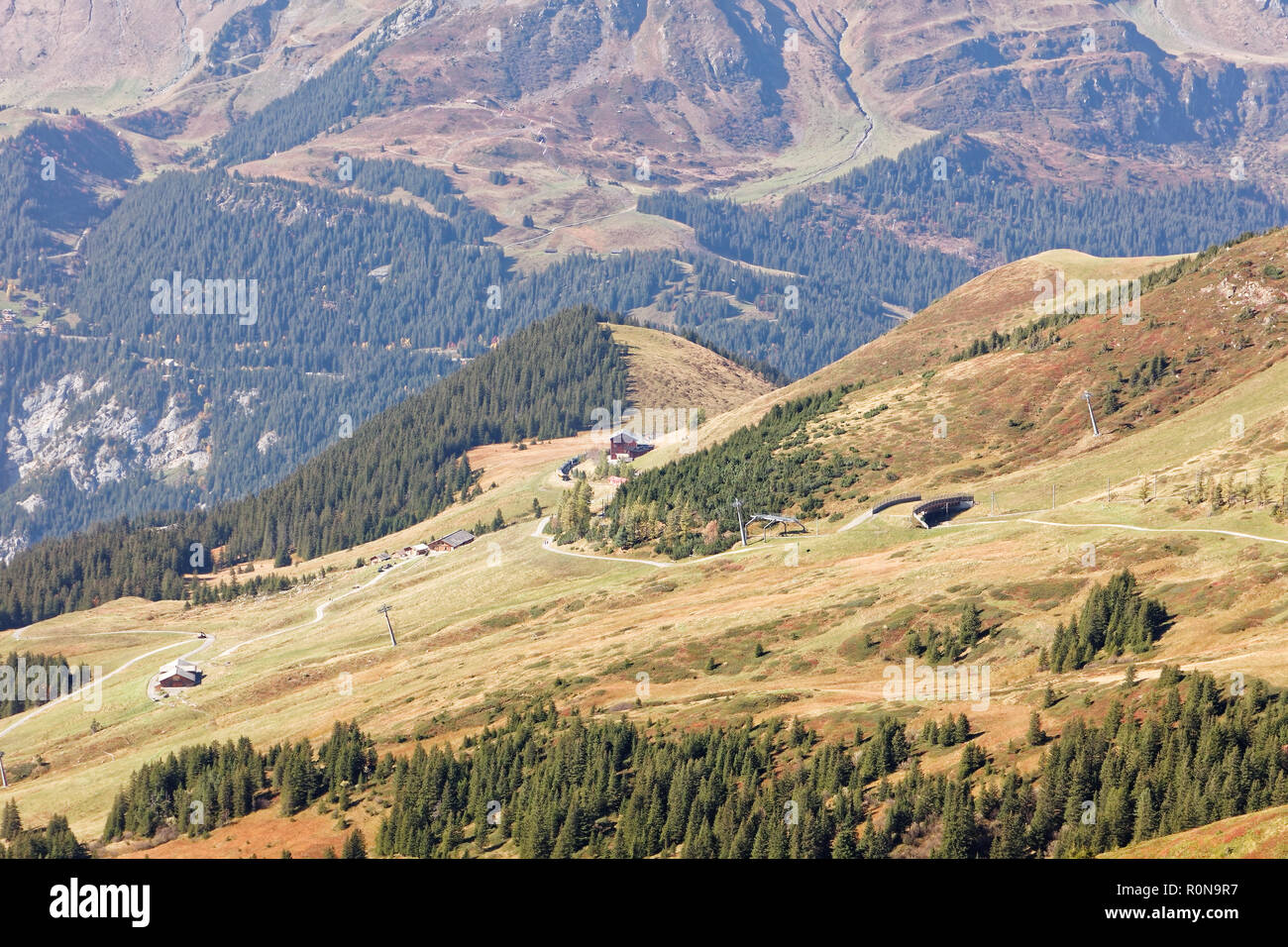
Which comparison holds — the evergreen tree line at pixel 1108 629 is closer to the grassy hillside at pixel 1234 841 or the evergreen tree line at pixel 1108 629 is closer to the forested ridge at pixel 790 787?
the forested ridge at pixel 790 787

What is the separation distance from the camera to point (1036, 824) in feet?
286

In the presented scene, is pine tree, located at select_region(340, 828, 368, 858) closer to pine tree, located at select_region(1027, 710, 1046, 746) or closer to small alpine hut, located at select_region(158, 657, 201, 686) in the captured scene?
pine tree, located at select_region(1027, 710, 1046, 746)

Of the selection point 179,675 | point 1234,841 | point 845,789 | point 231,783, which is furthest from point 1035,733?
point 179,675

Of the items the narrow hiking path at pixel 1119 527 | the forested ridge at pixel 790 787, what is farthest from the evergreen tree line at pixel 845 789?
the narrow hiking path at pixel 1119 527

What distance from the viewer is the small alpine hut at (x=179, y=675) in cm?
18538

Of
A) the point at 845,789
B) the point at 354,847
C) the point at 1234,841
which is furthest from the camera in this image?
the point at 354,847

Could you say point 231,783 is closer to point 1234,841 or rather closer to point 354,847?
point 354,847

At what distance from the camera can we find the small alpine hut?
185 meters

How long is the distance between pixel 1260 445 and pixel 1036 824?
87.8 metres

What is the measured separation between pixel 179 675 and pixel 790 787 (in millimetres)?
108669

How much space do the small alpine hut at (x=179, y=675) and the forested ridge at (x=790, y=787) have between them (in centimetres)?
4908

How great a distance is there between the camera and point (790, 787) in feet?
334

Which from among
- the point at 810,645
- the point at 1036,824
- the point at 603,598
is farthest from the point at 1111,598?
the point at 603,598
